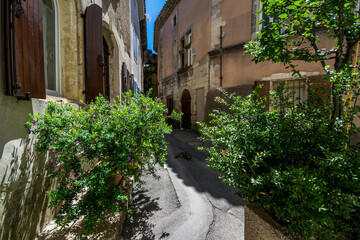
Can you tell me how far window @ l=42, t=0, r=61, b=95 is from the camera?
2.41 m

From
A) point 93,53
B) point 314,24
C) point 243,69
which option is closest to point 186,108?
point 243,69

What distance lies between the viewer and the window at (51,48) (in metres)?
2.41

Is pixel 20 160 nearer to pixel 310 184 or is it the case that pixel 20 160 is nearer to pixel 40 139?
pixel 40 139

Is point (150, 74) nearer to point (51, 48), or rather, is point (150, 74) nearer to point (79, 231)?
point (51, 48)

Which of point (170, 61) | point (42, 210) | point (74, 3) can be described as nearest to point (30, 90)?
→ point (42, 210)

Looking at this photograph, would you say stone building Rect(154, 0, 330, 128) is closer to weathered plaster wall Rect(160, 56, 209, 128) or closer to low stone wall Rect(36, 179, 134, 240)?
weathered plaster wall Rect(160, 56, 209, 128)

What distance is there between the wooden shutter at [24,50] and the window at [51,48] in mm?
794

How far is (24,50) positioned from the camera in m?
1.55

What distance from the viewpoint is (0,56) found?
1.38 metres

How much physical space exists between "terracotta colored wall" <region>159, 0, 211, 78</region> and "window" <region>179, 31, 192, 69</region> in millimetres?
328

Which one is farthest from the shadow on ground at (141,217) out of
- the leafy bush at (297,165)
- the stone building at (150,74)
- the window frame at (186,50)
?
the stone building at (150,74)

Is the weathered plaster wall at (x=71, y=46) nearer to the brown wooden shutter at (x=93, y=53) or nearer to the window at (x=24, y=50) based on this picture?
the brown wooden shutter at (x=93, y=53)

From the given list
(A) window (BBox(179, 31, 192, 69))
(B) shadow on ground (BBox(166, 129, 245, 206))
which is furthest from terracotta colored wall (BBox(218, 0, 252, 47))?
(B) shadow on ground (BBox(166, 129, 245, 206))

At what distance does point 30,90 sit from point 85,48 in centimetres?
148
